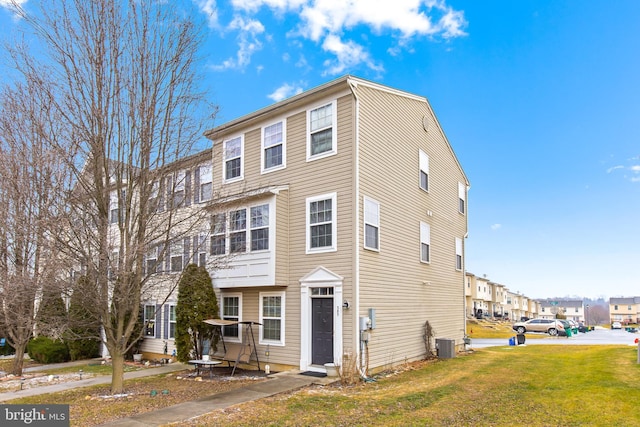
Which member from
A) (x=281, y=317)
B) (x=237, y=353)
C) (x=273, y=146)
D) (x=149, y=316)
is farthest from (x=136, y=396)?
(x=149, y=316)

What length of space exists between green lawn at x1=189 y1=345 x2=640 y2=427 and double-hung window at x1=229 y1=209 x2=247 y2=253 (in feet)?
18.0

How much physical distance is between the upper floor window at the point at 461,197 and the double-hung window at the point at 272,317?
447 inches

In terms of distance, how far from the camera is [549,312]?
11062cm

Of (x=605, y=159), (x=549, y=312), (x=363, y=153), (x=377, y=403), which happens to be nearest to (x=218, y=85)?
(x=363, y=153)

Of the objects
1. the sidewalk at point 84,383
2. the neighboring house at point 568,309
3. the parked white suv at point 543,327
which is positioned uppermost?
the sidewalk at point 84,383

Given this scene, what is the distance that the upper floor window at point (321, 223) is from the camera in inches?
502

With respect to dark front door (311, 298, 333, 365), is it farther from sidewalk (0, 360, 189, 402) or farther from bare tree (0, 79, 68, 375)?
bare tree (0, 79, 68, 375)

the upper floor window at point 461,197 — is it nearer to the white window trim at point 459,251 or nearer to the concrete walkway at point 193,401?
the white window trim at point 459,251

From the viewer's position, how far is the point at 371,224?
42.8 feet

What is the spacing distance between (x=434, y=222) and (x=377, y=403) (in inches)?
400

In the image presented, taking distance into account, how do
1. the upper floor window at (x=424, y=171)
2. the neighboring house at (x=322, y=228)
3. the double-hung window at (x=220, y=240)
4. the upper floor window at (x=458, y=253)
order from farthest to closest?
the upper floor window at (x=458, y=253)
the upper floor window at (x=424, y=171)
the double-hung window at (x=220, y=240)
the neighboring house at (x=322, y=228)

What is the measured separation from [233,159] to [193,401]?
8834 millimetres

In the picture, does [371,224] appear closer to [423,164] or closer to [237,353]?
[423,164]

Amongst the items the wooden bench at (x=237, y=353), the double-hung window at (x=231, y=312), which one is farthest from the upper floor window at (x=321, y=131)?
the wooden bench at (x=237, y=353)
